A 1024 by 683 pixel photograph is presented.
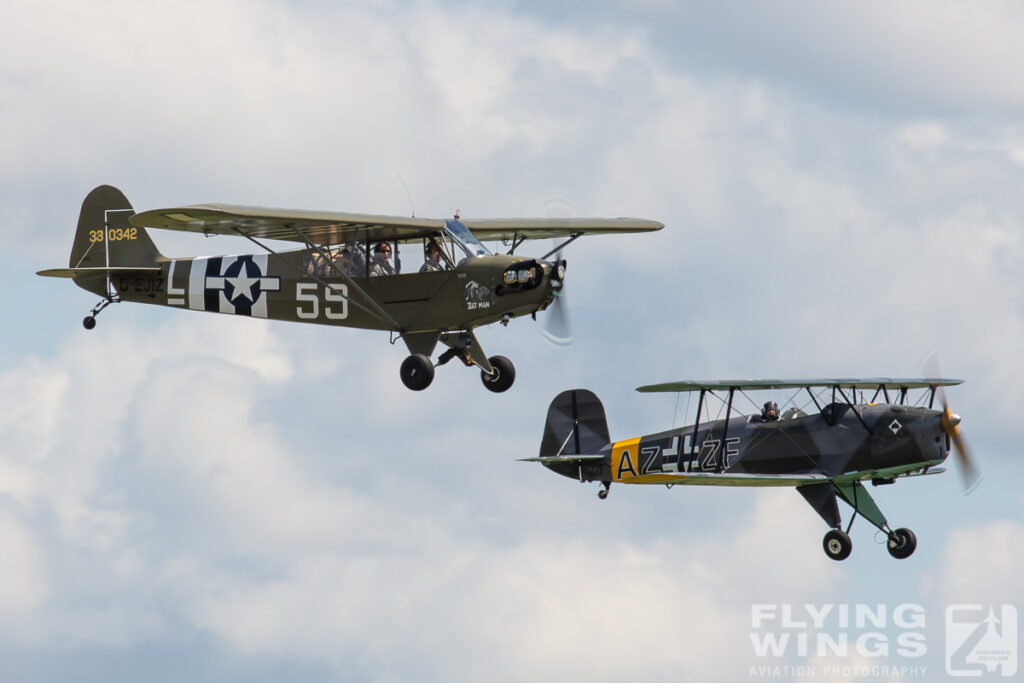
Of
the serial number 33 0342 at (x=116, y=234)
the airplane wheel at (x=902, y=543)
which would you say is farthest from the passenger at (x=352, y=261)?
the airplane wheel at (x=902, y=543)

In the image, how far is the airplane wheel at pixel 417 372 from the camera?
28078 mm

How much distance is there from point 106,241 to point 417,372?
26.0ft

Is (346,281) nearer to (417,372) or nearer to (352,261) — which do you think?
(352,261)

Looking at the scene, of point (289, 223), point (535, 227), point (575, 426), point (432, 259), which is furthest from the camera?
point (575, 426)

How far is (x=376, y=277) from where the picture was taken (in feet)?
94.3

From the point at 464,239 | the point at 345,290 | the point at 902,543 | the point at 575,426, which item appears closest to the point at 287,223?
the point at 345,290

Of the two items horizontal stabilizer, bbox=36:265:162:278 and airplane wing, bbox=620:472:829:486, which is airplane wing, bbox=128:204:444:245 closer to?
horizontal stabilizer, bbox=36:265:162:278

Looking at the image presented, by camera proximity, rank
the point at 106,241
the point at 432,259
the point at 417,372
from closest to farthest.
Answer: the point at 417,372 < the point at 432,259 < the point at 106,241

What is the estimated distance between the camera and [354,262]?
1142 inches

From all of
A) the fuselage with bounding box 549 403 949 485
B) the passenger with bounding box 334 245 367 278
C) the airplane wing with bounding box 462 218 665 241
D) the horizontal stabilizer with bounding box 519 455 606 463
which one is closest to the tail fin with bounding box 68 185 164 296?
the passenger with bounding box 334 245 367 278

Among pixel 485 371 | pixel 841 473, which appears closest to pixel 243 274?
pixel 485 371

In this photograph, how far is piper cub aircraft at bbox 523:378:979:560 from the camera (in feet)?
93.8

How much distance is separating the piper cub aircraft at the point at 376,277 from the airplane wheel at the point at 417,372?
2 cm

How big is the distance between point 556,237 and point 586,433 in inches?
175
